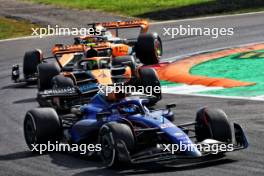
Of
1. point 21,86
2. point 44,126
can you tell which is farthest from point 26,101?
point 44,126

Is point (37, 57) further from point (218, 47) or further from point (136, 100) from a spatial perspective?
point (136, 100)

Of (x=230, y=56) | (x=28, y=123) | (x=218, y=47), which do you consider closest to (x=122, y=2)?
(x=218, y=47)

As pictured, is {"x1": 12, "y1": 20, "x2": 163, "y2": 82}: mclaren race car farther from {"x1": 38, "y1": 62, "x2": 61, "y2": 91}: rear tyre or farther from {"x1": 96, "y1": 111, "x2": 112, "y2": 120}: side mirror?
{"x1": 96, "y1": 111, "x2": 112, "y2": 120}: side mirror

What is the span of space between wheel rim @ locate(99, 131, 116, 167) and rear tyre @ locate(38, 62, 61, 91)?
23.0 feet

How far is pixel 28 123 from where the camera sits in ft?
45.4

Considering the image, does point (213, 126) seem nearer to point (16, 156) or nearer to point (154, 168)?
point (154, 168)

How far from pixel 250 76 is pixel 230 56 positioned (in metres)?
4.14

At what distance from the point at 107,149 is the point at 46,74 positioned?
7271 mm

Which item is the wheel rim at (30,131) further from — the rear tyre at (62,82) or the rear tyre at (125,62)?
the rear tyre at (125,62)

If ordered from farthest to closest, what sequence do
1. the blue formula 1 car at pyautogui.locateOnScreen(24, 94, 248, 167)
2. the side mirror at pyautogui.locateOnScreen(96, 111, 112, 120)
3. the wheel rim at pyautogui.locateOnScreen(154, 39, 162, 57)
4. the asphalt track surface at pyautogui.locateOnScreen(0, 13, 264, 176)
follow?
the wheel rim at pyautogui.locateOnScreen(154, 39, 162, 57)
the side mirror at pyautogui.locateOnScreen(96, 111, 112, 120)
the blue formula 1 car at pyautogui.locateOnScreen(24, 94, 248, 167)
the asphalt track surface at pyautogui.locateOnScreen(0, 13, 264, 176)

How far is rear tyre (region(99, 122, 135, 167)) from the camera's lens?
11.8m

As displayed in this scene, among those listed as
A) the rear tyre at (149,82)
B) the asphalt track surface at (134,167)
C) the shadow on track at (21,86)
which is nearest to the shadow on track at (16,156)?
the asphalt track surface at (134,167)

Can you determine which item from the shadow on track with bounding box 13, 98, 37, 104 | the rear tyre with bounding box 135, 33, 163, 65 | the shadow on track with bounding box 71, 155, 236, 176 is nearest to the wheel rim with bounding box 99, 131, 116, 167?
the shadow on track with bounding box 71, 155, 236, 176

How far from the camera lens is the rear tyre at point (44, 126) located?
13477mm
